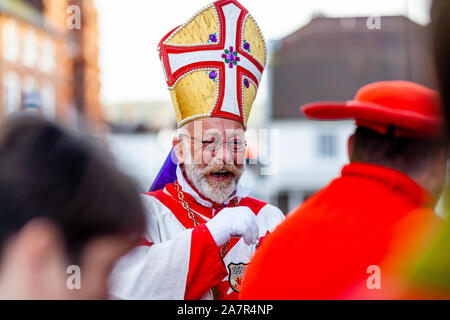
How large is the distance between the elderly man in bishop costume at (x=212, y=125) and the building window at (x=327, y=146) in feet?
58.4

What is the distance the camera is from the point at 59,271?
1.16m

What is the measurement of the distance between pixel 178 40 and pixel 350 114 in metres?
1.34

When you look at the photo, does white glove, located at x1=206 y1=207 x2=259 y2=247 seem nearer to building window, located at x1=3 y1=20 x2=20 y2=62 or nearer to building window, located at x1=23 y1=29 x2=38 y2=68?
building window, located at x1=3 y1=20 x2=20 y2=62

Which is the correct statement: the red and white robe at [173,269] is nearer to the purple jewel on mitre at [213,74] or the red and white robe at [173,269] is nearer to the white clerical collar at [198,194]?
the white clerical collar at [198,194]

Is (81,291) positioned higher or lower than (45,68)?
lower

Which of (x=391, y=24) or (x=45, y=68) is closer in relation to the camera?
(x=391, y=24)

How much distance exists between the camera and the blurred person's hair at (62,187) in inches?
44.8

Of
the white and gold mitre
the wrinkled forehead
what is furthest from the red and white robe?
the white and gold mitre

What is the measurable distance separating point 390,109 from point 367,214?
311 millimetres

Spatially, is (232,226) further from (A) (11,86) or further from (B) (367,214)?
Answer: (A) (11,86)

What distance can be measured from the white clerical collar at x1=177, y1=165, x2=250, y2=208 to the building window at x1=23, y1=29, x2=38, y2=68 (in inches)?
817
